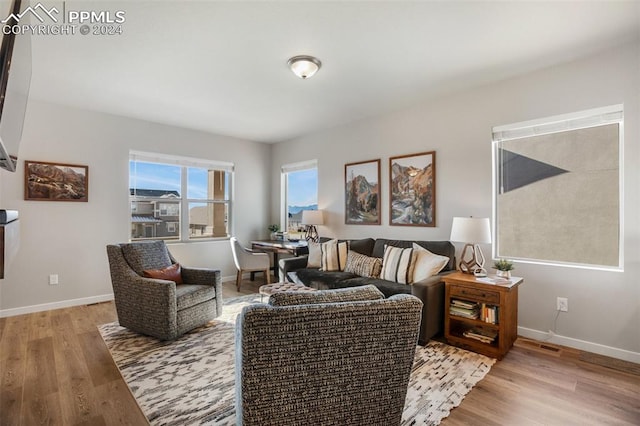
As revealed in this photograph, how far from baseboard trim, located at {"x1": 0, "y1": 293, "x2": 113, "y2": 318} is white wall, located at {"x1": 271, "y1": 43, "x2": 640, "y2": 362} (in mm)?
3790

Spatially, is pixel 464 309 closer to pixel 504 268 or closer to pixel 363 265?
pixel 504 268

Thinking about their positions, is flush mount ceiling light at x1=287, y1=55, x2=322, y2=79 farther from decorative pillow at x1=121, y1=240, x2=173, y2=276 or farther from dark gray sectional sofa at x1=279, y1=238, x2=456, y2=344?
decorative pillow at x1=121, y1=240, x2=173, y2=276

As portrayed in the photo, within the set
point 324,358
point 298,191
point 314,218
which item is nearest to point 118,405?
point 324,358

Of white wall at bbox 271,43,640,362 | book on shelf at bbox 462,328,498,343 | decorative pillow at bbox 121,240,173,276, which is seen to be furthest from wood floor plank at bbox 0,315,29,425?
white wall at bbox 271,43,640,362

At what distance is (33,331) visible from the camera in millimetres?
3172

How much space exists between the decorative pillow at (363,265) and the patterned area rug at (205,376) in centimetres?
97

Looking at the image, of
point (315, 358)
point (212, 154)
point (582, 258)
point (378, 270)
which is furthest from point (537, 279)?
point (212, 154)

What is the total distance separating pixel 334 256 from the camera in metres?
4.01

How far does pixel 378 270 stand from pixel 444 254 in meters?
0.73

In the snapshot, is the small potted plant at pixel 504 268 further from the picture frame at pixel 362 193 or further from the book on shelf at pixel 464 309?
the picture frame at pixel 362 193

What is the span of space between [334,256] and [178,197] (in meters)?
2.83

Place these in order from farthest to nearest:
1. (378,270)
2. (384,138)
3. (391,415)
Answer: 1. (384,138)
2. (378,270)
3. (391,415)

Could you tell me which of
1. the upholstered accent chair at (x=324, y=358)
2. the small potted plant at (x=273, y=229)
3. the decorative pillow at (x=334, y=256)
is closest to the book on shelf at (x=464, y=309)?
the decorative pillow at (x=334, y=256)

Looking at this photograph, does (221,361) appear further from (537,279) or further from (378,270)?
(537,279)
